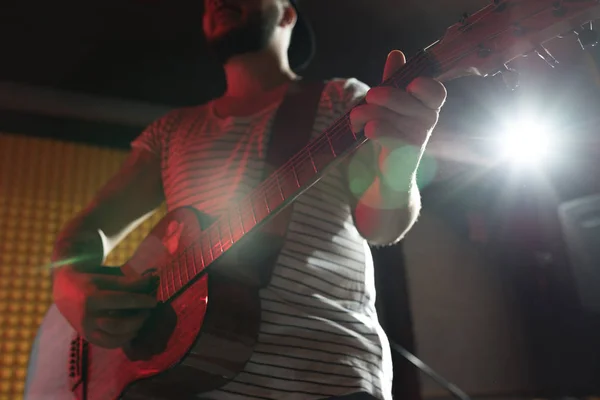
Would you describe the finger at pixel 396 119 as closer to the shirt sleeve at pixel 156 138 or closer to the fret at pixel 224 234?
the fret at pixel 224 234

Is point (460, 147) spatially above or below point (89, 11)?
below

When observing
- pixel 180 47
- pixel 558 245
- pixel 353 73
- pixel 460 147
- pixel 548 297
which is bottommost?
pixel 548 297

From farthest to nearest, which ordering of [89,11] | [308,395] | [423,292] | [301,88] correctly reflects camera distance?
1. [423,292]
2. [89,11]
3. [301,88]
4. [308,395]

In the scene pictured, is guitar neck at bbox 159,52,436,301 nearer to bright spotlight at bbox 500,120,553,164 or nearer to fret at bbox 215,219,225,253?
fret at bbox 215,219,225,253

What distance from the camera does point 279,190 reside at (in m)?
0.83

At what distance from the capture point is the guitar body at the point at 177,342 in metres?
0.78

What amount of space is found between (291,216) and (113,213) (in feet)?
1.55

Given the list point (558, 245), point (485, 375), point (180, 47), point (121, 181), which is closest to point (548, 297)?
point (558, 245)

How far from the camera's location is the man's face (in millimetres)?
1233

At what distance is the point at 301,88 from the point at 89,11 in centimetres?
154

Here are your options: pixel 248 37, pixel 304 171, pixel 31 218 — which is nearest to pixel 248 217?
pixel 304 171

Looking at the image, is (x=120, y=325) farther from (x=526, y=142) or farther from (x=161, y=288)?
(x=526, y=142)

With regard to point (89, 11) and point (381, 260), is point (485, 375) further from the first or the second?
point (89, 11)

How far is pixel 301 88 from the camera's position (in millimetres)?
1107
